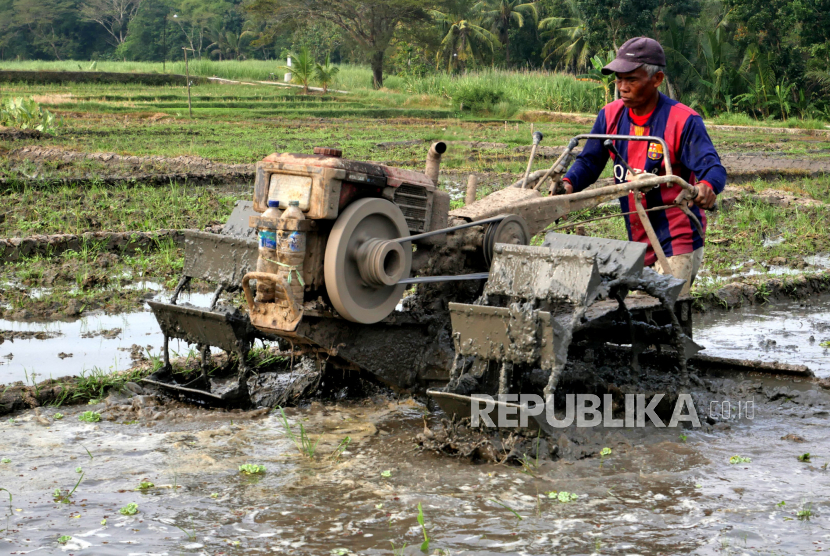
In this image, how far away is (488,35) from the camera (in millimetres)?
39656

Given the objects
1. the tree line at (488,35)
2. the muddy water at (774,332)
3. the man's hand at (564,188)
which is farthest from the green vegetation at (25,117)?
the man's hand at (564,188)

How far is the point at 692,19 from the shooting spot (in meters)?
29.5

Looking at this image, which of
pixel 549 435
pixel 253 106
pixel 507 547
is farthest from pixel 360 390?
pixel 253 106

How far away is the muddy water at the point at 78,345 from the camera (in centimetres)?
531

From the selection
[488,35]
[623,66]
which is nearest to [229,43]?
[488,35]

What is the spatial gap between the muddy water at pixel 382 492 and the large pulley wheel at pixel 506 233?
939 mm

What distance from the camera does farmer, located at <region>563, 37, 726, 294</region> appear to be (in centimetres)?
438

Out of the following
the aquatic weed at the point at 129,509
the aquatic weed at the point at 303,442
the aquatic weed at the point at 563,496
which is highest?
the aquatic weed at the point at 303,442

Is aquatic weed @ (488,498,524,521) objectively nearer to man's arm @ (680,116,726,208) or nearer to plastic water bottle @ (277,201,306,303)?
plastic water bottle @ (277,201,306,303)

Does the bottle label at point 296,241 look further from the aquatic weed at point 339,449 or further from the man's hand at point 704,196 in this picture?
the man's hand at point 704,196

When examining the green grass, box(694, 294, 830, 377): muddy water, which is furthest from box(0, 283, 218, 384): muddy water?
box(694, 294, 830, 377): muddy water

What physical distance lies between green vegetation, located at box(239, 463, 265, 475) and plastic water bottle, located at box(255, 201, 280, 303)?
700 millimetres

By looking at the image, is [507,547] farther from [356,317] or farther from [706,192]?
[706,192]

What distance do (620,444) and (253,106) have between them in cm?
2494
